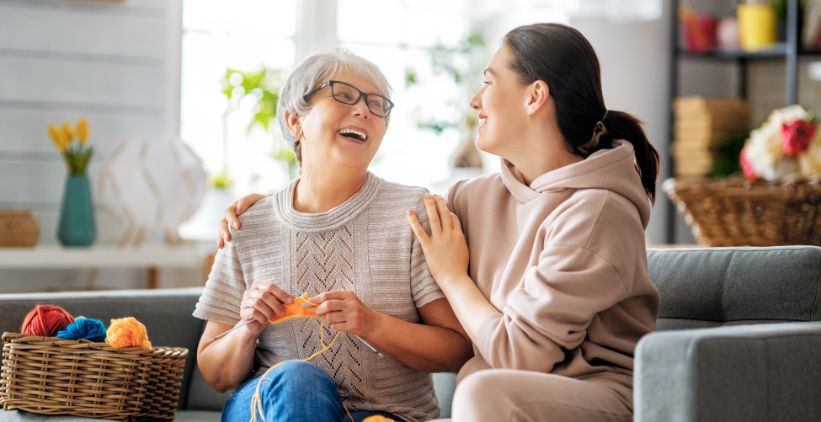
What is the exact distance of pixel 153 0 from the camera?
392cm

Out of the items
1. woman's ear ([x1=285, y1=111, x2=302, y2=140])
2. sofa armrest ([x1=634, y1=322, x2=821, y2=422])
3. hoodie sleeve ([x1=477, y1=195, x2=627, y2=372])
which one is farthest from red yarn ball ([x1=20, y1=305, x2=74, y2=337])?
sofa armrest ([x1=634, y1=322, x2=821, y2=422])

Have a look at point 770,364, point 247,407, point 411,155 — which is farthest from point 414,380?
point 411,155

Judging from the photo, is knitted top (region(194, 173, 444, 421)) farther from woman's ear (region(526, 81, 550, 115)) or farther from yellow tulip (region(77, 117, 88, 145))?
yellow tulip (region(77, 117, 88, 145))

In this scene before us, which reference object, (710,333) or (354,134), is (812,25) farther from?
(710,333)

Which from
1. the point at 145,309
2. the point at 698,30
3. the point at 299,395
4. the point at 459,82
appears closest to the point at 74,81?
the point at 459,82

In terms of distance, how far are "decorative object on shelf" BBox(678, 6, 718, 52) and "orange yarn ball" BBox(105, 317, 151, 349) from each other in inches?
139

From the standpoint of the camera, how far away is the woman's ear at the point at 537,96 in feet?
5.81

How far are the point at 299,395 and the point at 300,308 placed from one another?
0.16 meters

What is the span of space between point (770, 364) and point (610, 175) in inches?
15.4

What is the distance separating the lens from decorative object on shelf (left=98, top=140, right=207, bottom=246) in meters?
3.71

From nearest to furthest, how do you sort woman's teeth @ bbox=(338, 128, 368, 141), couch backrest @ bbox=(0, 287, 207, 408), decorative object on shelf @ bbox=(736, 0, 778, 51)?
woman's teeth @ bbox=(338, 128, 368, 141), couch backrest @ bbox=(0, 287, 207, 408), decorative object on shelf @ bbox=(736, 0, 778, 51)

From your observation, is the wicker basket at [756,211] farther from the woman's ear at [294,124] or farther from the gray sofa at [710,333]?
the woman's ear at [294,124]

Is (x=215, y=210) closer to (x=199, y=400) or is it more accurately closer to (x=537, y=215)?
(x=199, y=400)

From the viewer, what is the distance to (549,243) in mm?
1702
